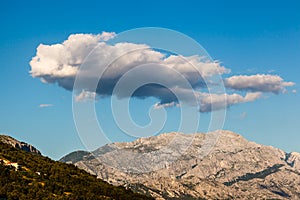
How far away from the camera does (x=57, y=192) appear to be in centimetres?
10825

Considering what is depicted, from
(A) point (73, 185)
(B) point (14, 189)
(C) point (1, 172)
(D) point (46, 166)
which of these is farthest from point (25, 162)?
(B) point (14, 189)

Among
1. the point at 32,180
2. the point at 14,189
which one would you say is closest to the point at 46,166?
the point at 32,180

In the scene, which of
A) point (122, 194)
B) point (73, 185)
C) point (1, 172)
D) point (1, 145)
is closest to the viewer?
point (1, 172)

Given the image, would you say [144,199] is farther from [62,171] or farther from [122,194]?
[62,171]

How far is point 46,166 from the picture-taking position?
462ft

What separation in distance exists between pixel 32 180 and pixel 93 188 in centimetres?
2660

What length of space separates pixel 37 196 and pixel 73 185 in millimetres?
28127

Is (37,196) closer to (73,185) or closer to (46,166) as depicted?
(73,185)

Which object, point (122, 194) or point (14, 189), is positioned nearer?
point (14, 189)

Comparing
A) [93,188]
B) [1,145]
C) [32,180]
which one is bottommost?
[32,180]

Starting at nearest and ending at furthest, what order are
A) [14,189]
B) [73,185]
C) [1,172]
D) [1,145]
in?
[14,189] < [1,172] < [73,185] < [1,145]

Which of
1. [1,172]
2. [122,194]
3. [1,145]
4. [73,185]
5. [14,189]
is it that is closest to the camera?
[14,189]

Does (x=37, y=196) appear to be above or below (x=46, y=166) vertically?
below

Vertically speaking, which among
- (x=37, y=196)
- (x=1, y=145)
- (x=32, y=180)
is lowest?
(x=37, y=196)
